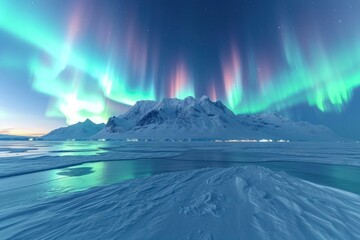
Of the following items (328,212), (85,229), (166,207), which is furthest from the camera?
(166,207)

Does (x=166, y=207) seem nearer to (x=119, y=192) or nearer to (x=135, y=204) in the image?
(x=135, y=204)

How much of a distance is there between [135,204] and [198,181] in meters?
5.16

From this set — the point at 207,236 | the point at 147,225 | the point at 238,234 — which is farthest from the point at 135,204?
the point at 238,234

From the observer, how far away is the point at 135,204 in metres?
8.32

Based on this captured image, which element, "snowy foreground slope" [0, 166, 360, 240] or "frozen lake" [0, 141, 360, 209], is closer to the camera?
"snowy foreground slope" [0, 166, 360, 240]

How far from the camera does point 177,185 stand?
37.9 feet

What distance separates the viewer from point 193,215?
7.05 meters

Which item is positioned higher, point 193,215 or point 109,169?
point 109,169

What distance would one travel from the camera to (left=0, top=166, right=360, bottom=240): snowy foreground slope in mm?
5812

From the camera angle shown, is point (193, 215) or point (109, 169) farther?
point (109, 169)

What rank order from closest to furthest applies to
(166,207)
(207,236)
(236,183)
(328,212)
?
(207,236), (328,212), (166,207), (236,183)

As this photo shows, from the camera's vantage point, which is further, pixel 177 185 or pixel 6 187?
pixel 6 187

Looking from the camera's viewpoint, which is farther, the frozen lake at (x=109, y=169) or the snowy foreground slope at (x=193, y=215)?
the frozen lake at (x=109, y=169)

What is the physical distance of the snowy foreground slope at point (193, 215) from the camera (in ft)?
19.1
